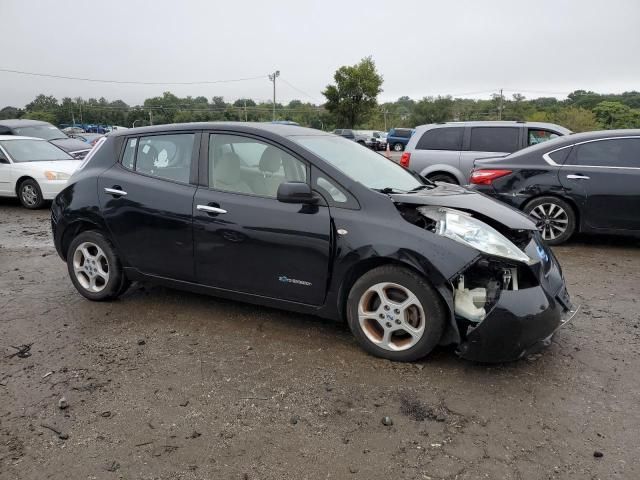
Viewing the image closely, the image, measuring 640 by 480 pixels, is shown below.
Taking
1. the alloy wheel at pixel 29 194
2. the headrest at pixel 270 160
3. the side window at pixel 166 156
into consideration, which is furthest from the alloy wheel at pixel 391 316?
the alloy wheel at pixel 29 194

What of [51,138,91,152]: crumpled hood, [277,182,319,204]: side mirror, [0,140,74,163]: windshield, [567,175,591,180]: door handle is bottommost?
[277,182,319,204]: side mirror

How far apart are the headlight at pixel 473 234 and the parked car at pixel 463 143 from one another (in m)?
6.15

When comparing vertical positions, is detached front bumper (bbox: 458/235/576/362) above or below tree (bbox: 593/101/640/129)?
below

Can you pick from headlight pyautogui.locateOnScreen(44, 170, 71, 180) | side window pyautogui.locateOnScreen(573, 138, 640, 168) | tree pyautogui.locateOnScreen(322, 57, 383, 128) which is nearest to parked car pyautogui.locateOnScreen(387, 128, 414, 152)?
tree pyautogui.locateOnScreen(322, 57, 383, 128)

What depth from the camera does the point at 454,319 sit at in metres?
3.32

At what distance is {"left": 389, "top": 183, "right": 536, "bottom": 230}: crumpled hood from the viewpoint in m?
3.63

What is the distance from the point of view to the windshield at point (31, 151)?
1070 centimetres

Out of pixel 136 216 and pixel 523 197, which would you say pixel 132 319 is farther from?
pixel 523 197

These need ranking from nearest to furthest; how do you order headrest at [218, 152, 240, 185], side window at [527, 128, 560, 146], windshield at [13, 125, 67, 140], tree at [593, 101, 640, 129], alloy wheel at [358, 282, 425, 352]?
alloy wheel at [358, 282, 425, 352] → headrest at [218, 152, 240, 185] → side window at [527, 128, 560, 146] → windshield at [13, 125, 67, 140] → tree at [593, 101, 640, 129]

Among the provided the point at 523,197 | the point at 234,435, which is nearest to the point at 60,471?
the point at 234,435

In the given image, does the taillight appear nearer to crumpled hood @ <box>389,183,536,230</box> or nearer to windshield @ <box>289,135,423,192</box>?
windshield @ <box>289,135,423,192</box>

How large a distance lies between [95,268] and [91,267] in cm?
5

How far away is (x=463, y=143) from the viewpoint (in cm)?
976

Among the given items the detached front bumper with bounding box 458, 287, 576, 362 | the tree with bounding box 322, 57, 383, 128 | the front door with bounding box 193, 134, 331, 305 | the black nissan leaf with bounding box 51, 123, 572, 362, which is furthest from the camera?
the tree with bounding box 322, 57, 383, 128
